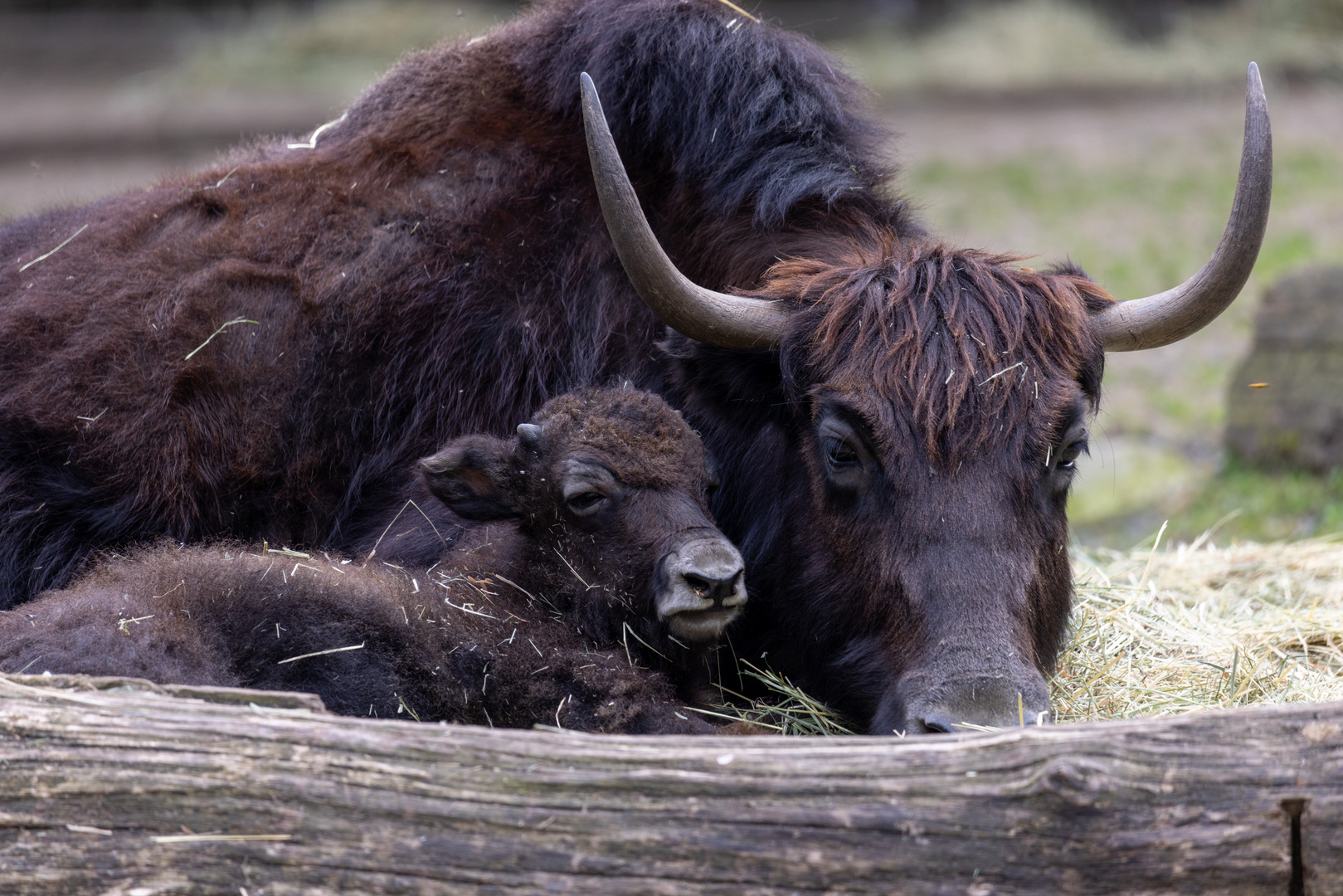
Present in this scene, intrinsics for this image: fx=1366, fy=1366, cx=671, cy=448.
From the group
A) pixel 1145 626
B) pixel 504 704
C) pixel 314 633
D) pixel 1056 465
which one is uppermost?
pixel 1056 465

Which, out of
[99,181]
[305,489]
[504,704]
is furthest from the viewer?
[99,181]

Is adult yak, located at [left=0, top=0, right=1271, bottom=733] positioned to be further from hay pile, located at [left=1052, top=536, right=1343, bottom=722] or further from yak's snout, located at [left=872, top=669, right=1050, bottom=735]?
hay pile, located at [left=1052, top=536, right=1343, bottom=722]

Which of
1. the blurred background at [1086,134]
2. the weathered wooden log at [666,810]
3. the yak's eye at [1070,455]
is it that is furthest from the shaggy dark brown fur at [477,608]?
the blurred background at [1086,134]

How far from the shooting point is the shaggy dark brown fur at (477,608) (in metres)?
3.12

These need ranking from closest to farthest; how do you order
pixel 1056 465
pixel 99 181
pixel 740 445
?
pixel 1056 465, pixel 740 445, pixel 99 181

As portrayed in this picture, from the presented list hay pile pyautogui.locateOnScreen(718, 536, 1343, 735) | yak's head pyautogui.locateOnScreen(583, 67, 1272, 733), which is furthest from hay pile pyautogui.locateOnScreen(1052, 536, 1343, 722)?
yak's head pyautogui.locateOnScreen(583, 67, 1272, 733)

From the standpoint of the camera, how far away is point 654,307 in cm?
369

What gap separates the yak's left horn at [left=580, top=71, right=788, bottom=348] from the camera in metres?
3.49

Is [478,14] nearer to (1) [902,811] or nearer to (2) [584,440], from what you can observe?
(2) [584,440]

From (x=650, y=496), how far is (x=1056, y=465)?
107 cm

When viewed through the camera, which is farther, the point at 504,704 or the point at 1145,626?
the point at 1145,626

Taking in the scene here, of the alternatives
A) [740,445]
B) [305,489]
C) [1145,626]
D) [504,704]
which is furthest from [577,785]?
[1145,626]

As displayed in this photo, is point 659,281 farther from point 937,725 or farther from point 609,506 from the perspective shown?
point 937,725

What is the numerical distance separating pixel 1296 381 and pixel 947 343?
556 cm
